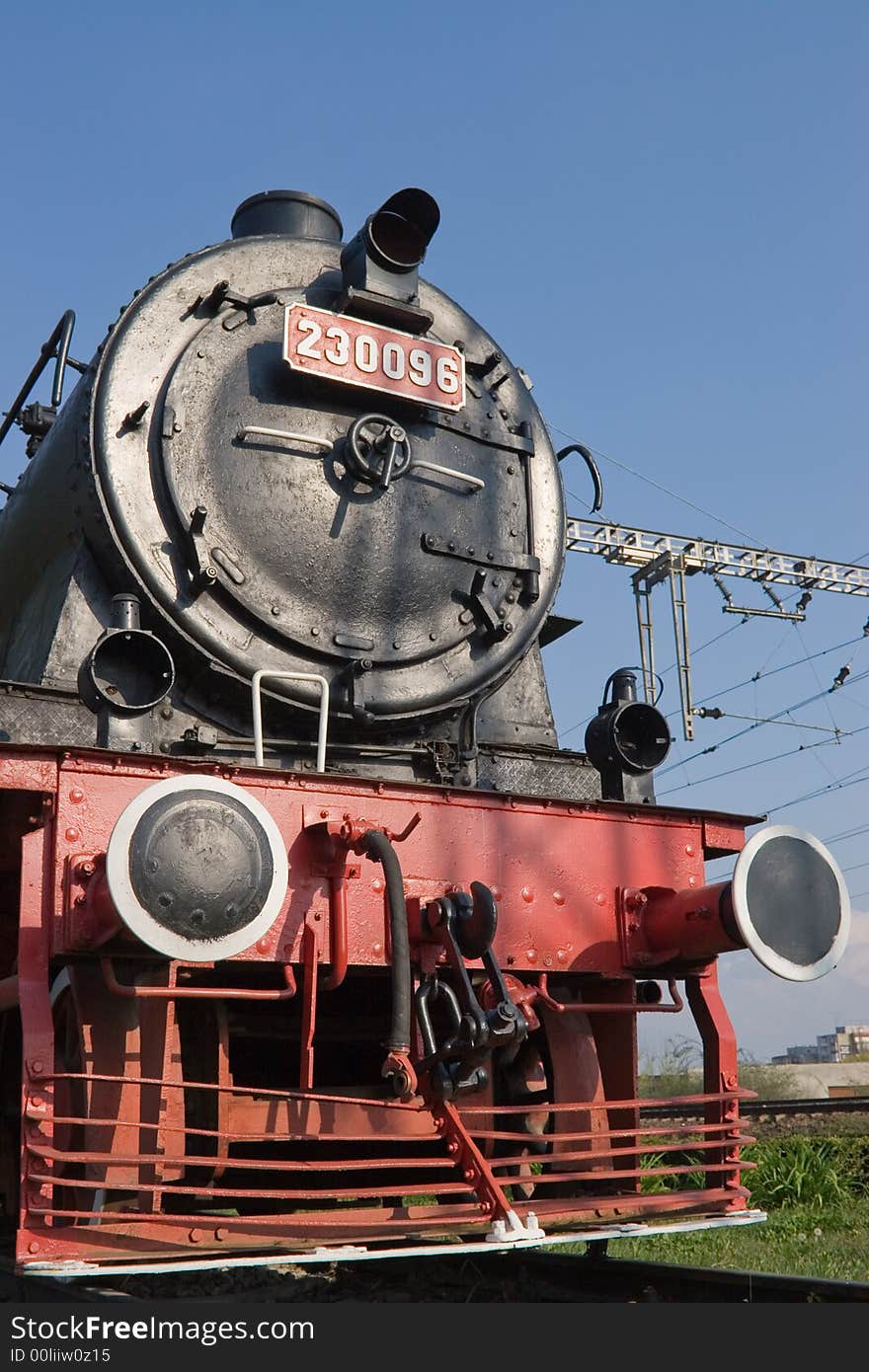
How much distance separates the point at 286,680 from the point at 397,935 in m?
1.13

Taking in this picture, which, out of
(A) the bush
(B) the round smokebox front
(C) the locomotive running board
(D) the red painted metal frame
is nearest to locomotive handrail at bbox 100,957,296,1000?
(D) the red painted metal frame

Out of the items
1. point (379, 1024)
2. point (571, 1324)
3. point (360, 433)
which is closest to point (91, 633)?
point (360, 433)

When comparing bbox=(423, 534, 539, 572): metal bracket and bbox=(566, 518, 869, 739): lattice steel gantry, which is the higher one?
bbox=(566, 518, 869, 739): lattice steel gantry

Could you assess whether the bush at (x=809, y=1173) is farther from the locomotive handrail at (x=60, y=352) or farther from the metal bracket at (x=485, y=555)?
the locomotive handrail at (x=60, y=352)

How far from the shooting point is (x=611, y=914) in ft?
12.9

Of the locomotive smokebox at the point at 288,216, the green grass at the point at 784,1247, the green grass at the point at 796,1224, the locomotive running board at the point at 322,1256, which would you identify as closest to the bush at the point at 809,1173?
the green grass at the point at 796,1224

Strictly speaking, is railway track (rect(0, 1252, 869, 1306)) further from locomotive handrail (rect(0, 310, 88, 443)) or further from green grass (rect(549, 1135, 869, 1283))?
locomotive handrail (rect(0, 310, 88, 443))

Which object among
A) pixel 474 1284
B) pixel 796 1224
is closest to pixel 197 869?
pixel 474 1284

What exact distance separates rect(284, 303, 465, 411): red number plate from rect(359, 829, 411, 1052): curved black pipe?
1.72 metres

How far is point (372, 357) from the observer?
4.59 meters

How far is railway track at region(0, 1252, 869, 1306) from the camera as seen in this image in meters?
3.27

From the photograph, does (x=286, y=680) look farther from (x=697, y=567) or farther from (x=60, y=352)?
(x=697, y=567)

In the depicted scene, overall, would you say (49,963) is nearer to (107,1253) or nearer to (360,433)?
(107,1253)

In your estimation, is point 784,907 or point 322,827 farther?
point 784,907
